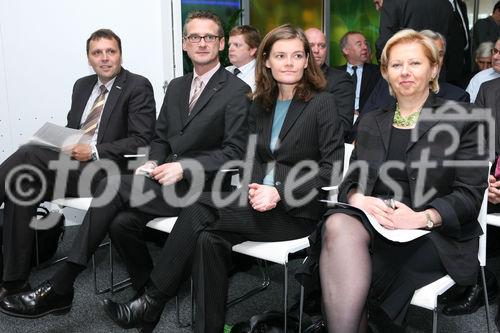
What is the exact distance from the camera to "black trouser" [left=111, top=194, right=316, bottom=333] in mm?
2205

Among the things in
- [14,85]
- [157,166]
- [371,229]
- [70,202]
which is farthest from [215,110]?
[14,85]

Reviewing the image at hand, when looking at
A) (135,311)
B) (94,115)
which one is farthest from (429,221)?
(94,115)

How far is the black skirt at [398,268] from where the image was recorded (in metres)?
1.88

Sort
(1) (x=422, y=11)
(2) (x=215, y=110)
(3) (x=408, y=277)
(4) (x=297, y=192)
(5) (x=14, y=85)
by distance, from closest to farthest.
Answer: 1. (3) (x=408, y=277)
2. (4) (x=297, y=192)
3. (2) (x=215, y=110)
4. (1) (x=422, y=11)
5. (5) (x=14, y=85)

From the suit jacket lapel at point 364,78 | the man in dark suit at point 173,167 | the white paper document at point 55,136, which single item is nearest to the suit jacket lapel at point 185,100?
the man in dark suit at point 173,167

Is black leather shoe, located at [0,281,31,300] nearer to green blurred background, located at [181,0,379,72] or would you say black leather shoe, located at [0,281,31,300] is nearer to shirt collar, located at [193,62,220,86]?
shirt collar, located at [193,62,220,86]

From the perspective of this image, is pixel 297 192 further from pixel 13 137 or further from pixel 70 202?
pixel 13 137

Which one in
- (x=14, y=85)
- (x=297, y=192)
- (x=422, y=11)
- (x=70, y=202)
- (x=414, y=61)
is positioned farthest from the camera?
(x=14, y=85)

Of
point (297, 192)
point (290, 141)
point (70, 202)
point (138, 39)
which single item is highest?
point (138, 39)

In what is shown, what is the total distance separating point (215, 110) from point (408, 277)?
1.37 meters

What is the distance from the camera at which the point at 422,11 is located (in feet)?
11.8

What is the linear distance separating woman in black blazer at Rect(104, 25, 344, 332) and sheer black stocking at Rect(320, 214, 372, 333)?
413 millimetres

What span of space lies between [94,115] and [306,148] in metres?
1.57

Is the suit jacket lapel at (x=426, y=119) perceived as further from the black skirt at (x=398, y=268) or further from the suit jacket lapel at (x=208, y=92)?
the suit jacket lapel at (x=208, y=92)
